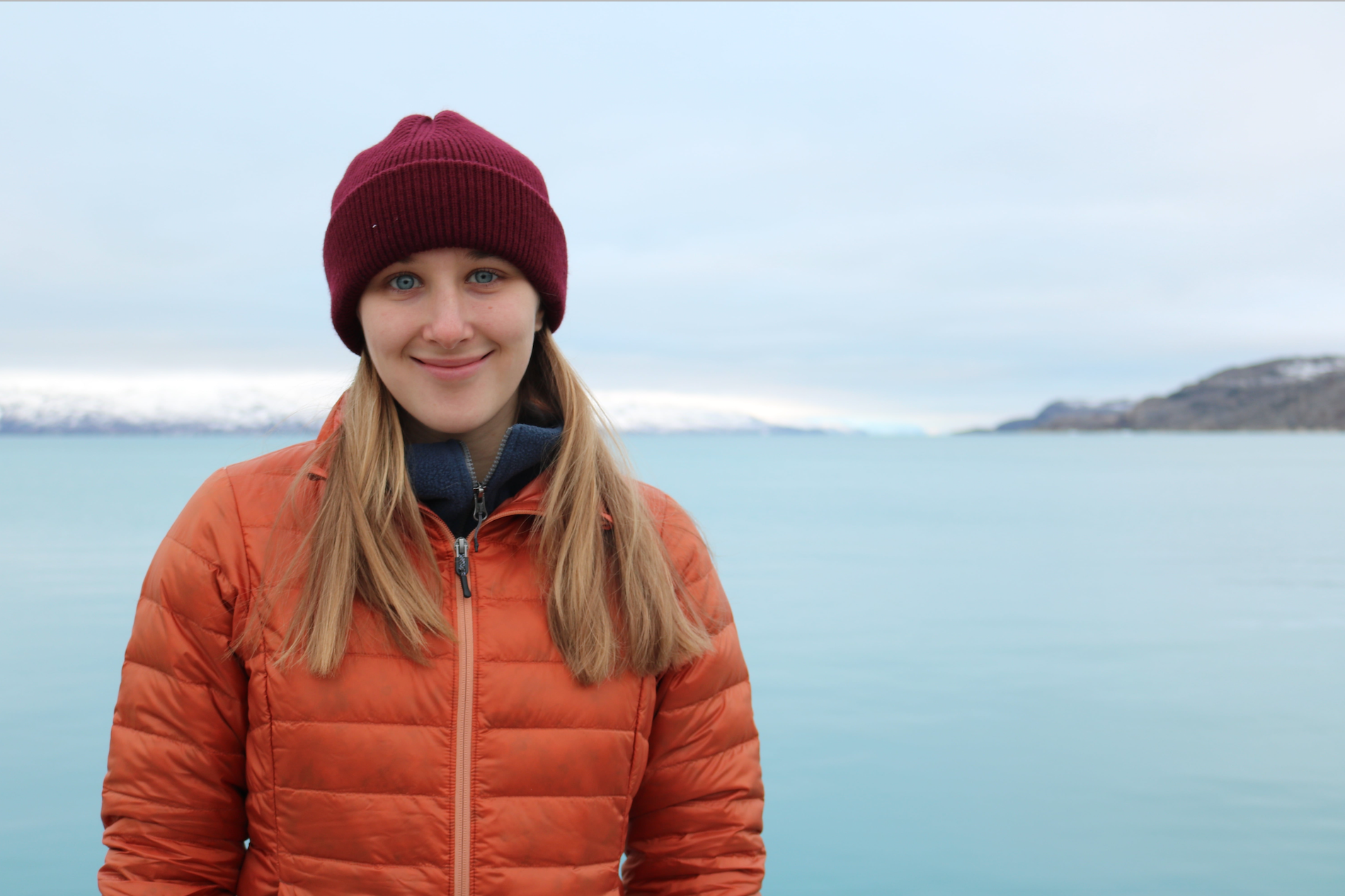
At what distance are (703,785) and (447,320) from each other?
99 cm

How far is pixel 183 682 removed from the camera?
1.62 m

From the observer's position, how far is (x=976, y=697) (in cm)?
885

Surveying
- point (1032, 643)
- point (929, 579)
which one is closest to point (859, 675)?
point (1032, 643)

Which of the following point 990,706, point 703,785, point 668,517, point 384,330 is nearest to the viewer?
point 384,330

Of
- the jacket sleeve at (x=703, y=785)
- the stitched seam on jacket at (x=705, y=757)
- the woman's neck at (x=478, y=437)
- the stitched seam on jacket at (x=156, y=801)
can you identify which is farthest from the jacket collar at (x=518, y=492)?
the stitched seam on jacket at (x=156, y=801)

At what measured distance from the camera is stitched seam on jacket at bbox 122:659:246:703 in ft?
5.30

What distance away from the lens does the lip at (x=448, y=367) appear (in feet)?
5.70

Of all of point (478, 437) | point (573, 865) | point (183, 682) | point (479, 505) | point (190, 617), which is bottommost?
point (573, 865)

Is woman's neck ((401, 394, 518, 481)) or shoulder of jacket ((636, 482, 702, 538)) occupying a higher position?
woman's neck ((401, 394, 518, 481))

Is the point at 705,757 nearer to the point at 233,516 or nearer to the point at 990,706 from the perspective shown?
the point at 233,516

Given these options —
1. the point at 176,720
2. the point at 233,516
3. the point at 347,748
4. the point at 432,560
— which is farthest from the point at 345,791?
the point at 233,516

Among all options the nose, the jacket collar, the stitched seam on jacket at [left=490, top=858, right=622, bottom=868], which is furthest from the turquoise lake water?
the stitched seam on jacket at [left=490, top=858, right=622, bottom=868]

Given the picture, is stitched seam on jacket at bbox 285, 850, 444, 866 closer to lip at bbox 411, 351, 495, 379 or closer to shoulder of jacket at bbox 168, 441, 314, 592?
shoulder of jacket at bbox 168, 441, 314, 592

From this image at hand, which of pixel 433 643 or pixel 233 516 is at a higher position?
pixel 233 516
